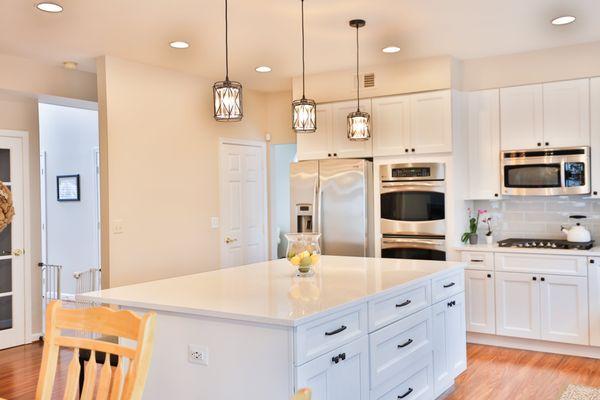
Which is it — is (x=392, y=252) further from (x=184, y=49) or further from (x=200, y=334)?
(x=200, y=334)

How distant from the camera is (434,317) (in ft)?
11.5

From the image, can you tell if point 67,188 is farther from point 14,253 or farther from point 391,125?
point 391,125

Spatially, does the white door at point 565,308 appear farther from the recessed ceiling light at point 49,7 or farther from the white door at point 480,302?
the recessed ceiling light at point 49,7

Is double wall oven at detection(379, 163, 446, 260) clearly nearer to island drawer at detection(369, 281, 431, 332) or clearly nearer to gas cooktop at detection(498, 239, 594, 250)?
gas cooktop at detection(498, 239, 594, 250)

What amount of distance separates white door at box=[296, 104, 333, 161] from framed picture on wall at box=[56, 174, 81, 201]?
337 centimetres

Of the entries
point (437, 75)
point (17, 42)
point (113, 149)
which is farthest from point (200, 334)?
point (437, 75)

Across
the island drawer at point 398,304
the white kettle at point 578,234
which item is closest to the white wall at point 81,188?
the island drawer at point 398,304

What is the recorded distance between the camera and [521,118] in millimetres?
5137

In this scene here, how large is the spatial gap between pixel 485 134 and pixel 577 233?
1181 mm

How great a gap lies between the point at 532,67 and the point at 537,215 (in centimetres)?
135

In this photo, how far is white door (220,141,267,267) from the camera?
617 centimetres

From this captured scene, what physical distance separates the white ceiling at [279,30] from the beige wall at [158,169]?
264 mm

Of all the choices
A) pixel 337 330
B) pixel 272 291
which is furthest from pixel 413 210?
pixel 337 330

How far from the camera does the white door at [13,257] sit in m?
5.32
